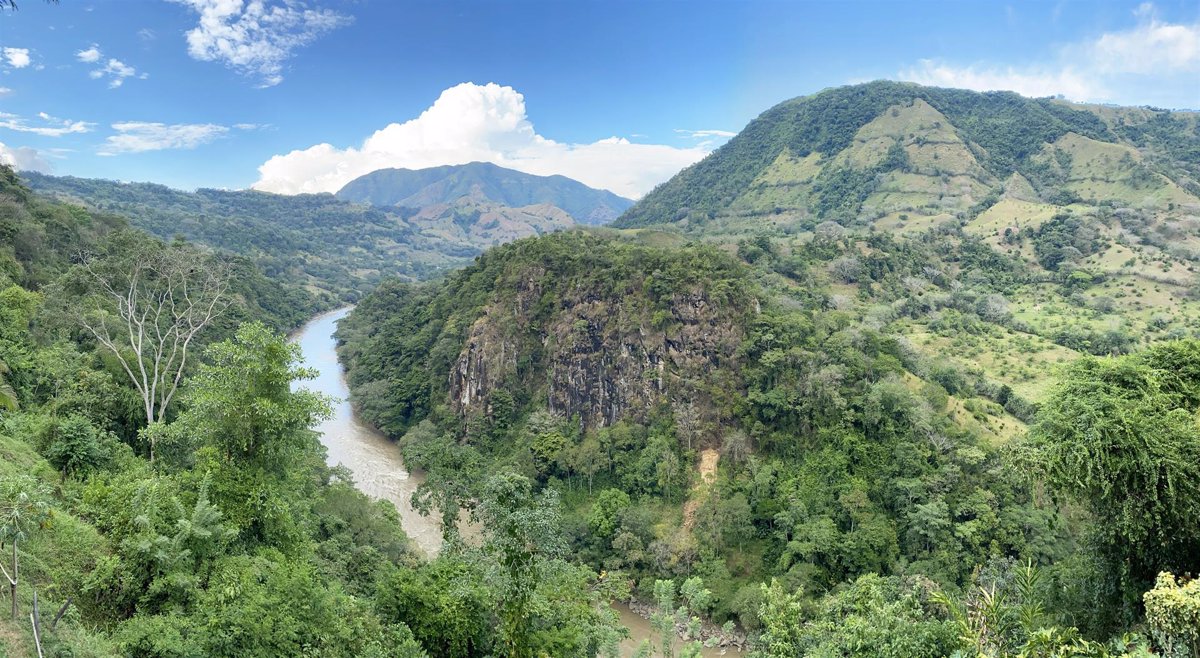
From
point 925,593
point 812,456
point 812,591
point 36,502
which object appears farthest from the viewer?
point 812,456

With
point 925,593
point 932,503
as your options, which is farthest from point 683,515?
point 925,593

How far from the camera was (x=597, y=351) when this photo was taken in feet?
149

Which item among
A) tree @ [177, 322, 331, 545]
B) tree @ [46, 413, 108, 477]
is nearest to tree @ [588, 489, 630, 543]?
tree @ [177, 322, 331, 545]

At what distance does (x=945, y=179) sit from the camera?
396 ft

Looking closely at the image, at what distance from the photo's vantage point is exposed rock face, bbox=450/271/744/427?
39719 millimetres

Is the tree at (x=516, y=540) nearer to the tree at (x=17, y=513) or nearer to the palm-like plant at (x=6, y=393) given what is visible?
the tree at (x=17, y=513)

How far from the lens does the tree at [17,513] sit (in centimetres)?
909

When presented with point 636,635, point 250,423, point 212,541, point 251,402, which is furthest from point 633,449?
point 212,541

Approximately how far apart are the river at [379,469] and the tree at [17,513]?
1574 centimetres

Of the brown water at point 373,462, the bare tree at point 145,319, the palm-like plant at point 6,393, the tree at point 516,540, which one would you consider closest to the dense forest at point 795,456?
the brown water at point 373,462

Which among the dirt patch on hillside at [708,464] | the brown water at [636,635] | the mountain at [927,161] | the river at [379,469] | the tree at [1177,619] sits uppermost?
the mountain at [927,161]

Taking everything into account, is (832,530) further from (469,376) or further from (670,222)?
(670,222)

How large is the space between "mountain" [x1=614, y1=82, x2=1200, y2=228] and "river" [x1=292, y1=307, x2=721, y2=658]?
9371 cm

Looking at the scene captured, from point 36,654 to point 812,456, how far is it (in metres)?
31.3
